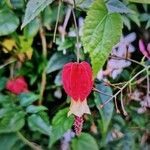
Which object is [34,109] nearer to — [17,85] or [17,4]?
[17,85]

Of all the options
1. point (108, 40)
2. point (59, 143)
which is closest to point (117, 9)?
point (108, 40)

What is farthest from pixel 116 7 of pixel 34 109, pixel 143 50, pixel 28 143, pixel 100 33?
pixel 28 143

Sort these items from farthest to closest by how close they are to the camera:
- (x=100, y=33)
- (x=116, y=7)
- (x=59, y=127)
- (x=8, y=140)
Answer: (x=8, y=140) < (x=59, y=127) < (x=116, y=7) < (x=100, y=33)

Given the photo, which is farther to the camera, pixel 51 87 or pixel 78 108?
pixel 51 87

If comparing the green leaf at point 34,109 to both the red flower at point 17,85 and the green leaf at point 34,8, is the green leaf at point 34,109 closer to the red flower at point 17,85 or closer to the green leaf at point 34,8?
the red flower at point 17,85

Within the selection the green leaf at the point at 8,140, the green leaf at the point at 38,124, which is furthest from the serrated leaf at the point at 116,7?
the green leaf at the point at 8,140

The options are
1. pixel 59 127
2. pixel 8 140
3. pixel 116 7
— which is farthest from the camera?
pixel 8 140

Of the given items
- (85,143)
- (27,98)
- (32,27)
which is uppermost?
(32,27)

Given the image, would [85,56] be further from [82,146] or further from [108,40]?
[108,40]
